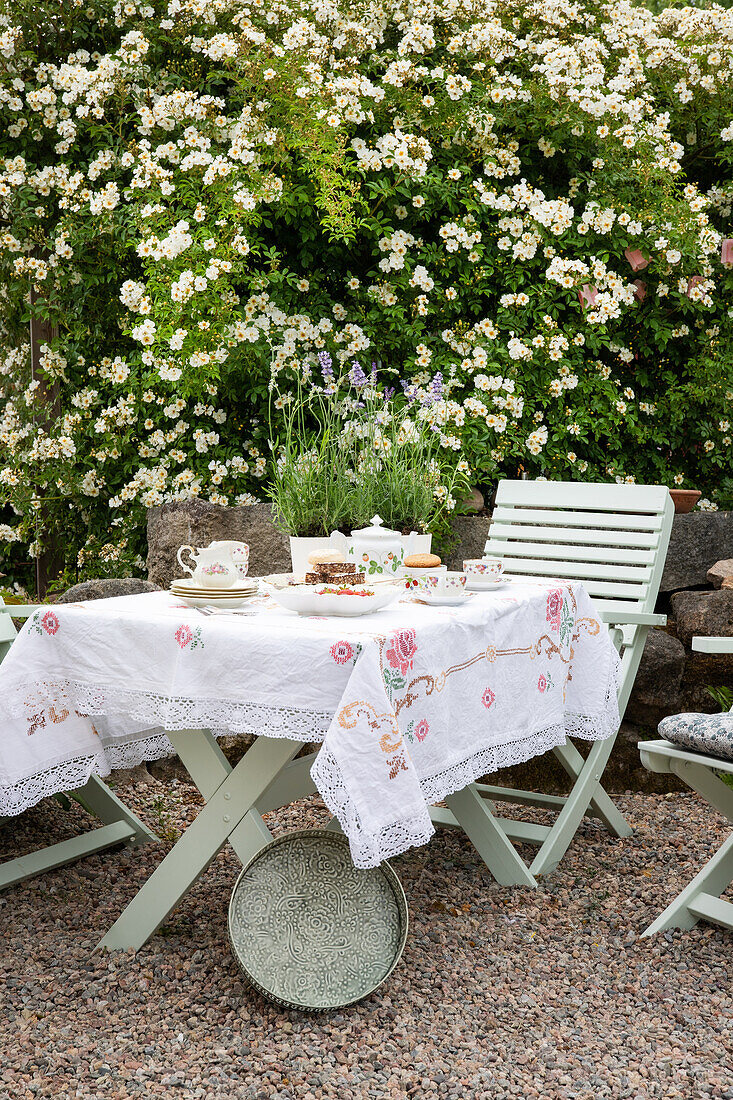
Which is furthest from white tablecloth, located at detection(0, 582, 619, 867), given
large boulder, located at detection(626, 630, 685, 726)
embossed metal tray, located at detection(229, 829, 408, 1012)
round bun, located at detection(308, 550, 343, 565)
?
large boulder, located at detection(626, 630, 685, 726)

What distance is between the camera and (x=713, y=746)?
99.7 inches

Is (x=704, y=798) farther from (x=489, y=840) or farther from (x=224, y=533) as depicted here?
(x=224, y=533)

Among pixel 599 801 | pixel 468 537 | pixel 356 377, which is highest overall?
pixel 356 377

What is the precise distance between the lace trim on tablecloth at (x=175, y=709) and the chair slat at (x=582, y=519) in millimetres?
1782

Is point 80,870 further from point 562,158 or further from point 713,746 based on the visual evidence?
point 562,158

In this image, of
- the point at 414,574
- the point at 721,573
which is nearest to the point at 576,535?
the point at 414,574

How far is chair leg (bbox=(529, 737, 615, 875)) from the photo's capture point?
3156 mm

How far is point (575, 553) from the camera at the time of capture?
3.65m

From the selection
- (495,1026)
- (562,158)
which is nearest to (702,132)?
(562,158)

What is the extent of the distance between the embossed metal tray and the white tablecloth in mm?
273

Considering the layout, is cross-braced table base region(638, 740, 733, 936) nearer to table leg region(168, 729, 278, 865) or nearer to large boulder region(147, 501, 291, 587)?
table leg region(168, 729, 278, 865)

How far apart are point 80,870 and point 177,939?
0.63 m

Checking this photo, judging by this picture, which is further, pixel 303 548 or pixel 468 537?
pixel 468 537

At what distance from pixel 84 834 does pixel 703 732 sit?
69.8 inches
